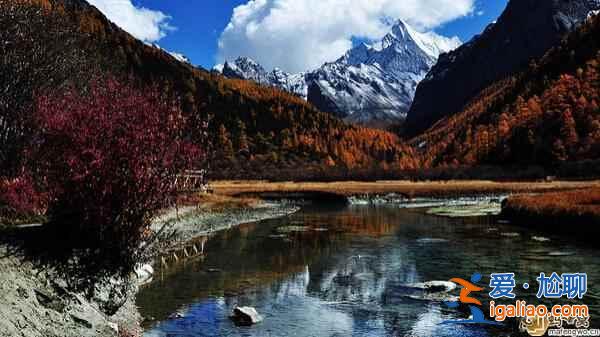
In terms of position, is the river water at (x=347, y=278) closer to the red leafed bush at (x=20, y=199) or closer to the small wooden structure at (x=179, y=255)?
the small wooden structure at (x=179, y=255)

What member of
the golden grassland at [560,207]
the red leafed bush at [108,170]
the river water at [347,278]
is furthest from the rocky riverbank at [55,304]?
the golden grassland at [560,207]

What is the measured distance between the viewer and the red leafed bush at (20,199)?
72.2 ft

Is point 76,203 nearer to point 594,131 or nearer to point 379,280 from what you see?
point 379,280

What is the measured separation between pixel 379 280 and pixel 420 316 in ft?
22.3

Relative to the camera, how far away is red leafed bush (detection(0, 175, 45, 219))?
72.2 ft

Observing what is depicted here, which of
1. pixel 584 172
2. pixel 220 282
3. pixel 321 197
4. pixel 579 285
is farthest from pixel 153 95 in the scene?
pixel 584 172

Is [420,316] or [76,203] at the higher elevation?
[76,203]

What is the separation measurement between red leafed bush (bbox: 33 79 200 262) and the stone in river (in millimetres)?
4161

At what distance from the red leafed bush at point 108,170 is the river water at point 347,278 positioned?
3682 mm

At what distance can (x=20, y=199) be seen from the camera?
73.9ft

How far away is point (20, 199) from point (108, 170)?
718 centimetres

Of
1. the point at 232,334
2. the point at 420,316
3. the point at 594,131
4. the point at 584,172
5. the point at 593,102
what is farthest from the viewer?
the point at 593,102

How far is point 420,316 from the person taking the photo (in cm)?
1938

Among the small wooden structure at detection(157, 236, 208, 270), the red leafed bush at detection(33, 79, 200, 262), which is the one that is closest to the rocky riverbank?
the red leafed bush at detection(33, 79, 200, 262)
